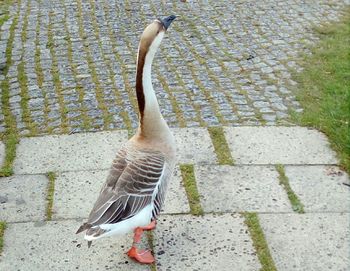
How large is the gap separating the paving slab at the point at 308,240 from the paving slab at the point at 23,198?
176cm

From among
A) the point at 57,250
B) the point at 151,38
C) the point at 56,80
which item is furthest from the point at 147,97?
the point at 56,80

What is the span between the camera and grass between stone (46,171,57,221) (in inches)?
182

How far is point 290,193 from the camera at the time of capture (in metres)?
4.84

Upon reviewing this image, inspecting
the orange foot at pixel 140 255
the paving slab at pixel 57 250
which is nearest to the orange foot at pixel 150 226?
the paving slab at pixel 57 250

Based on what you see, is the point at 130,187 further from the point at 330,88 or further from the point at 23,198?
the point at 330,88

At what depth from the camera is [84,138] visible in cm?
558

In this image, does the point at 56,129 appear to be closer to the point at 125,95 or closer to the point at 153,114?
the point at 125,95

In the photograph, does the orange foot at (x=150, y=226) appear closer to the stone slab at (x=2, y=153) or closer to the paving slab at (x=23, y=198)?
the paving slab at (x=23, y=198)

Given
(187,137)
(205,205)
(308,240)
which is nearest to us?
(308,240)

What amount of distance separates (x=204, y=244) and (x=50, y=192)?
A: 4.53 feet

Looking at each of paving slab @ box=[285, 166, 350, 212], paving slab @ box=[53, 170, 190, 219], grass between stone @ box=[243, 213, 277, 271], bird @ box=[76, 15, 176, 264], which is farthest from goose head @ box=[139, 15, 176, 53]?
paving slab @ box=[285, 166, 350, 212]

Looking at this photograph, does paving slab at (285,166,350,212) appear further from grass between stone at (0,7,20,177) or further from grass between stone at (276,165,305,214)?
grass between stone at (0,7,20,177)

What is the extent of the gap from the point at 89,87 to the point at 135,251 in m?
2.87

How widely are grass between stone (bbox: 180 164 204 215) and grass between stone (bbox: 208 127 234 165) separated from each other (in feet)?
1.00
